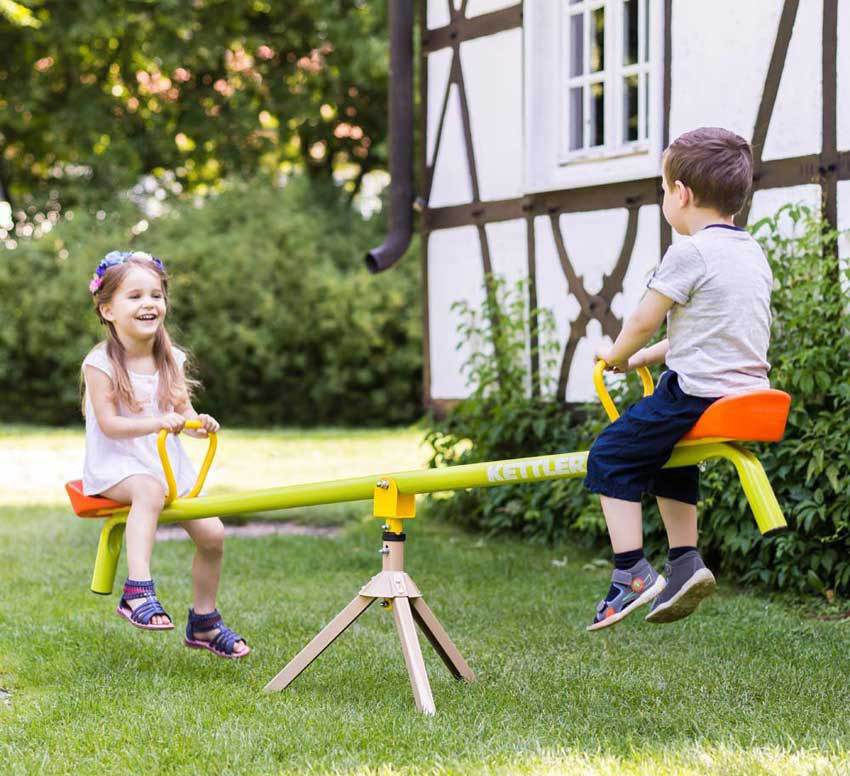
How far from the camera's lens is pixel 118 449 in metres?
4.25

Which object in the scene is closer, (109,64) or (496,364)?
(496,364)

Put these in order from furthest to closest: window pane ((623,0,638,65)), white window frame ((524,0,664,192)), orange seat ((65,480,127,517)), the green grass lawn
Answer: window pane ((623,0,638,65))
white window frame ((524,0,664,192))
orange seat ((65,480,127,517))
the green grass lawn

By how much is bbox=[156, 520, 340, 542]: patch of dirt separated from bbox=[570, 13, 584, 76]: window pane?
10.0 ft

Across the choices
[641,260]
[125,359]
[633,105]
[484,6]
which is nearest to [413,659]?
[125,359]

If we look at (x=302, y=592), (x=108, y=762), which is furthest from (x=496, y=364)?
(x=108, y=762)

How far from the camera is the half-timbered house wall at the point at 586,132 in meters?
5.68

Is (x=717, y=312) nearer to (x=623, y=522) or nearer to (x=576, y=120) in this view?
(x=623, y=522)

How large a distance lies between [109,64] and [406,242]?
12.4 metres

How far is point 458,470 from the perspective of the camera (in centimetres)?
365

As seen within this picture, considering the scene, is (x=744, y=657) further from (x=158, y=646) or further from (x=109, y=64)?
(x=109, y=64)

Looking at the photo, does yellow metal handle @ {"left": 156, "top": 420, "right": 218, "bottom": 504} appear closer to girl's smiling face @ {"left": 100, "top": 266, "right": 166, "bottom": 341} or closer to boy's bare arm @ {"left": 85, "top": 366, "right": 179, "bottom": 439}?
boy's bare arm @ {"left": 85, "top": 366, "right": 179, "bottom": 439}

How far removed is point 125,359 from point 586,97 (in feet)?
12.1

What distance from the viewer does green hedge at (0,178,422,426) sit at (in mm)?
15312

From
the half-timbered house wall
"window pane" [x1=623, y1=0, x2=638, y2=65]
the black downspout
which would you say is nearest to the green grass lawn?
the half-timbered house wall
